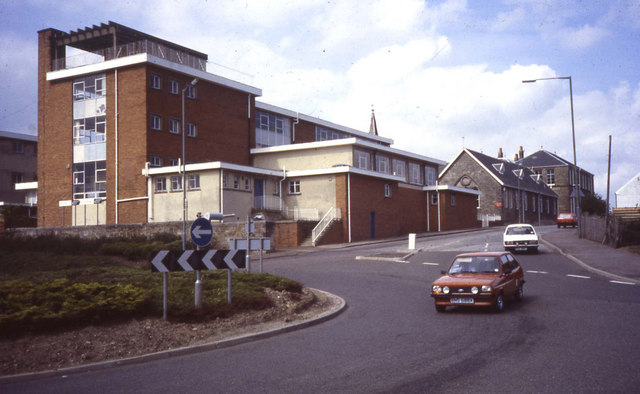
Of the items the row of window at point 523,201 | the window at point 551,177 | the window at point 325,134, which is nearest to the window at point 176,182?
the window at point 325,134

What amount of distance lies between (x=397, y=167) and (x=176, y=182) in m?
24.2

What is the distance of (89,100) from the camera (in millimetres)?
43062

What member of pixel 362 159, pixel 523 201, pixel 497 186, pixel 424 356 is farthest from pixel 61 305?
pixel 523 201

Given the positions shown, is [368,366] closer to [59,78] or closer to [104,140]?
[104,140]

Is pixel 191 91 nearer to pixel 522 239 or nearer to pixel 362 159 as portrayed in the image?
pixel 362 159

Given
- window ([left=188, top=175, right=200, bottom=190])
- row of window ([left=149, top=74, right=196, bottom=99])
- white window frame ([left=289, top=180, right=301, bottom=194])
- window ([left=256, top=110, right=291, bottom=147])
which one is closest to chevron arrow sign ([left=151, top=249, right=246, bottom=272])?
window ([left=188, top=175, right=200, bottom=190])

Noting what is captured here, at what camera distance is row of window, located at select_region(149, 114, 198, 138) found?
41.1m

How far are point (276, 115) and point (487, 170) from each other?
32.0 m

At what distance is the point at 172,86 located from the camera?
141 ft

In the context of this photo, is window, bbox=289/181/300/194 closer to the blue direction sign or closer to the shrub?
the blue direction sign

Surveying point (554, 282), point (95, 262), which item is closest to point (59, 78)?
point (95, 262)

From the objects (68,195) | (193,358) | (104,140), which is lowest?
(193,358)

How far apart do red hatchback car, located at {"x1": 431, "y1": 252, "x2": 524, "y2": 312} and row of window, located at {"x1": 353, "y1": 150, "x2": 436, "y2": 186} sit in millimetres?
34585

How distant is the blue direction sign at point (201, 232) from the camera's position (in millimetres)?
11670
